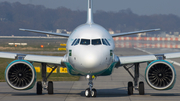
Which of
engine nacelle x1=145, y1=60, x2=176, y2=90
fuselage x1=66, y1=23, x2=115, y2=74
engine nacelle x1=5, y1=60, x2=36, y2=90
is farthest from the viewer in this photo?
engine nacelle x1=5, y1=60, x2=36, y2=90

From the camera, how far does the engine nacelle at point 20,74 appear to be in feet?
56.1

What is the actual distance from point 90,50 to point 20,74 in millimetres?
4141

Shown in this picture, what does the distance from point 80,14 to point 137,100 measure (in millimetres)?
95546

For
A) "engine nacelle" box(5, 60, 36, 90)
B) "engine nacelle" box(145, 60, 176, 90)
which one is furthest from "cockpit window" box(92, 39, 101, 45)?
"engine nacelle" box(5, 60, 36, 90)

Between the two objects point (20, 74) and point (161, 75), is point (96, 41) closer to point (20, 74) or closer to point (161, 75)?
point (161, 75)

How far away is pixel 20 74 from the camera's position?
17.3 m

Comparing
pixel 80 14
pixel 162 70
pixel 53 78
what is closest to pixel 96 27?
pixel 162 70

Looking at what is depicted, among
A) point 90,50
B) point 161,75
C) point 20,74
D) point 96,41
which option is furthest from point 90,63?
point 20,74

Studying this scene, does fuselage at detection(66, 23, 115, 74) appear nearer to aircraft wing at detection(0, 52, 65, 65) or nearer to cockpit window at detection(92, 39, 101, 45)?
cockpit window at detection(92, 39, 101, 45)

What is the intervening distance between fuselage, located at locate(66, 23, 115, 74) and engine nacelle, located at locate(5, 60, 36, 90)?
2.14m

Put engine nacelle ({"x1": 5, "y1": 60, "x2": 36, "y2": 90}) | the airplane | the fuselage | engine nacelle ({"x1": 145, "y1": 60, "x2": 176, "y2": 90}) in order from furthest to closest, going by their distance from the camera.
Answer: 1. engine nacelle ({"x1": 5, "y1": 60, "x2": 36, "y2": 90})
2. engine nacelle ({"x1": 145, "y1": 60, "x2": 176, "y2": 90})
3. the airplane
4. the fuselage

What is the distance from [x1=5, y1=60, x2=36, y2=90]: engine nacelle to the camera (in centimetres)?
1709

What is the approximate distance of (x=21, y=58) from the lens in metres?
18.0

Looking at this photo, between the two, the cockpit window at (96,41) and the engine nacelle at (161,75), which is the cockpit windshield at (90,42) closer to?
the cockpit window at (96,41)
